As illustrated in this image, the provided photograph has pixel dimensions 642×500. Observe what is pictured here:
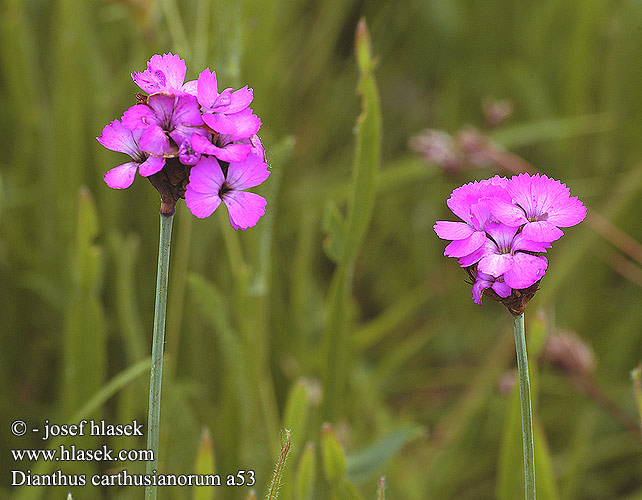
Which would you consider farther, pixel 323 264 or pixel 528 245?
pixel 323 264

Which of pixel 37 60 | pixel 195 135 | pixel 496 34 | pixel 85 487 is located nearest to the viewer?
pixel 195 135

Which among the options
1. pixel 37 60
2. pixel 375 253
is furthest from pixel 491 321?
pixel 37 60

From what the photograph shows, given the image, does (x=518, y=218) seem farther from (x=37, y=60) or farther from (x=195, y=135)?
(x=37, y=60)

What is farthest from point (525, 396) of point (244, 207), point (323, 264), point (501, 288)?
point (323, 264)

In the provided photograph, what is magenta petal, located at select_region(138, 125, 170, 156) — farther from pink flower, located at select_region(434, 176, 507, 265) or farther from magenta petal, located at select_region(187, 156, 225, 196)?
pink flower, located at select_region(434, 176, 507, 265)

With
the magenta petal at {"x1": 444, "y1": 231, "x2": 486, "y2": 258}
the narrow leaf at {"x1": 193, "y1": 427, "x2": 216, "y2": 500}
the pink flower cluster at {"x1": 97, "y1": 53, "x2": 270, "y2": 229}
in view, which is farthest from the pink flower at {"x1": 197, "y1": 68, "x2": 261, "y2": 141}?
the narrow leaf at {"x1": 193, "y1": 427, "x2": 216, "y2": 500}

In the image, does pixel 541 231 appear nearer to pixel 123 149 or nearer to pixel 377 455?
pixel 123 149
